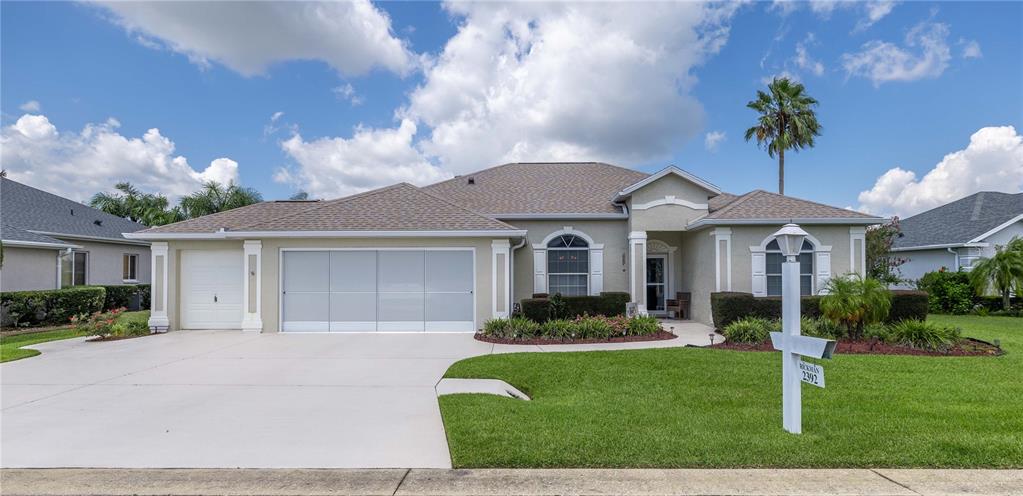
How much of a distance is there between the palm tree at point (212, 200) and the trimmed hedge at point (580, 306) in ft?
80.2

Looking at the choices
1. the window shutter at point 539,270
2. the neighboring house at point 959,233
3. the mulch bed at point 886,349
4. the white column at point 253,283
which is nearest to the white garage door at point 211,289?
the white column at point 253,283

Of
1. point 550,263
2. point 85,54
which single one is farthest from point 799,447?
point 85,54

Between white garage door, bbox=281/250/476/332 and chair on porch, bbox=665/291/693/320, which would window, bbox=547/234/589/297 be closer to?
chair on porch, bbox=665/291/693/320

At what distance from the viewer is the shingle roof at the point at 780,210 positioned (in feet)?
47.9

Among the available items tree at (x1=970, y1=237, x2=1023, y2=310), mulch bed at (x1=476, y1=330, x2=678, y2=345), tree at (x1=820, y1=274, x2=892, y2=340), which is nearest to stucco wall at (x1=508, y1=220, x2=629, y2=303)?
mulch bed at (x1=476, y1=330, x2=678, y2=345)

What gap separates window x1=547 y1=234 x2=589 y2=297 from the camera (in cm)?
1678

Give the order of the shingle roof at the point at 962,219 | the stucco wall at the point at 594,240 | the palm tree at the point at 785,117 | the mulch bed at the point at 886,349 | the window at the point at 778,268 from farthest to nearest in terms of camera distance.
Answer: the palm tree at the point at 785,117 → the shingle roof at the point at 962,219 → the stucco wall at the point at 594,240 → the window at the point at 778,268 → the mulch bed at the point at 886,349

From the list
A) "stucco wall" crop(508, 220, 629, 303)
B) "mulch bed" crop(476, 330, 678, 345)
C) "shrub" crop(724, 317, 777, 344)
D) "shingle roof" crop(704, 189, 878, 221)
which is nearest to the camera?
"shrub" crop(724, 317, 777, 344)

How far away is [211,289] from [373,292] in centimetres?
501

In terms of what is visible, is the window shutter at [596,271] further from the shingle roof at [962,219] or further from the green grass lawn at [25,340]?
Answer: the shingle roof at [962,219]

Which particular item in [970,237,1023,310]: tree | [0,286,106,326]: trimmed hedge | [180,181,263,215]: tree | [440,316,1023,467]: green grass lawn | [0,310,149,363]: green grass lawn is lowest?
[0,310,149,363]: green grass lawn

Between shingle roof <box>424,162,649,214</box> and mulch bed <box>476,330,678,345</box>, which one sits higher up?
shingle roof <box>424,162,649,214</box>

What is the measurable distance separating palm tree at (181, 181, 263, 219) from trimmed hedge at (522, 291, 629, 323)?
24.4m

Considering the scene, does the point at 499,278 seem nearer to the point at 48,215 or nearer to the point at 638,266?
the point at 638,266
